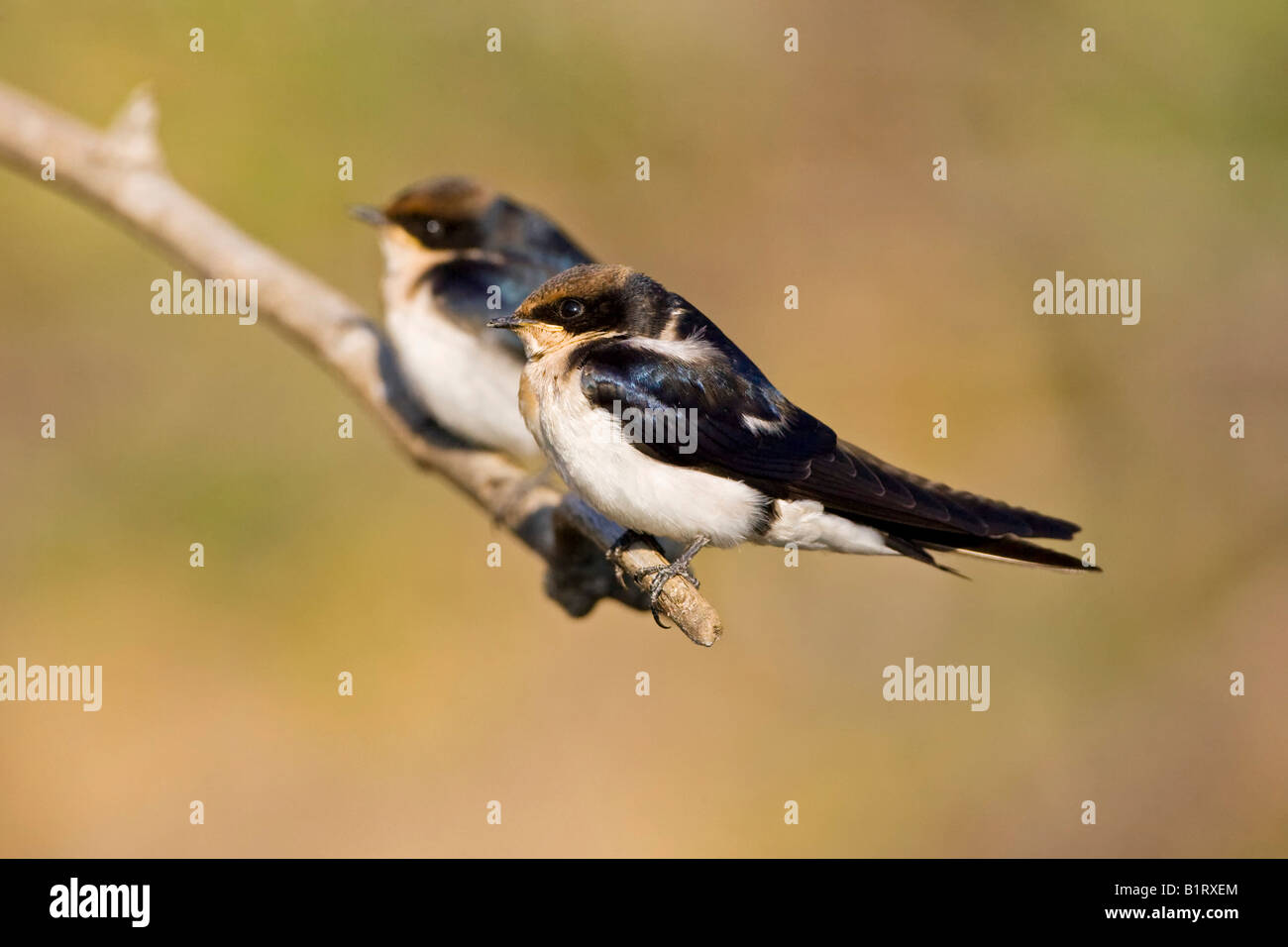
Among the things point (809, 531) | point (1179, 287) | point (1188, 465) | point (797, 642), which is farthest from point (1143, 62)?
point (809, 531)

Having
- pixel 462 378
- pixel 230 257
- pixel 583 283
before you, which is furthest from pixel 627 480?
pixel 230 257

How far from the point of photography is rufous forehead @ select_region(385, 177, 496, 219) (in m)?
4.26

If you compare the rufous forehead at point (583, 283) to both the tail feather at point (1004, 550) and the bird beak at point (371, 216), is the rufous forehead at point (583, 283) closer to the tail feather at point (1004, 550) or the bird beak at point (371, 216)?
the tail feather at point (1004, 550)

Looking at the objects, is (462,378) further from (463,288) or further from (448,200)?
(448,200)

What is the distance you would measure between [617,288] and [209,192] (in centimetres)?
412

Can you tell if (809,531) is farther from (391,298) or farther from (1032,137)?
(1032,137)

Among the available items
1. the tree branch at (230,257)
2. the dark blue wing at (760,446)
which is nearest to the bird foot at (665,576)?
the dark blue wing at (760,446)

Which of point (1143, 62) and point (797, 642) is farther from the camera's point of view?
point (1143, 62)

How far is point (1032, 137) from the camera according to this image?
5.81 m

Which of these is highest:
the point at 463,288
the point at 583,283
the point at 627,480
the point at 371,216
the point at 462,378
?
the point at 371,216

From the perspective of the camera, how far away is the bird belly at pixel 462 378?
3.93 metres

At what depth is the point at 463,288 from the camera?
13.5ft

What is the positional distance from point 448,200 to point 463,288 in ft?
1.20

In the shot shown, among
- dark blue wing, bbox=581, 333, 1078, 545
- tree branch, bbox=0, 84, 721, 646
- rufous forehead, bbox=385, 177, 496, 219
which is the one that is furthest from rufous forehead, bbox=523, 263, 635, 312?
rufous forehead, bbox=385, 177, 496, 219
